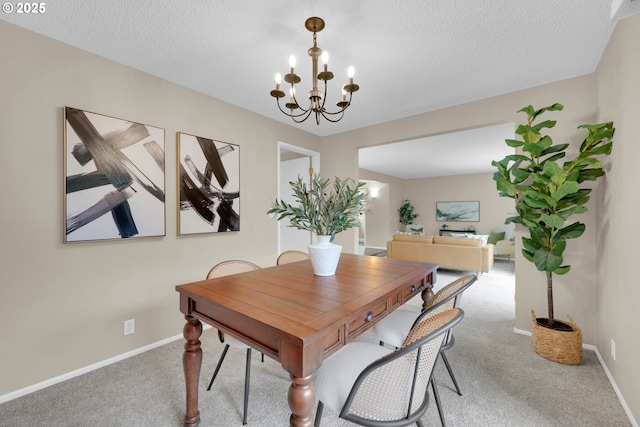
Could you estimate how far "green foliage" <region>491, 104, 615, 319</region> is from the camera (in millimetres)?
2014

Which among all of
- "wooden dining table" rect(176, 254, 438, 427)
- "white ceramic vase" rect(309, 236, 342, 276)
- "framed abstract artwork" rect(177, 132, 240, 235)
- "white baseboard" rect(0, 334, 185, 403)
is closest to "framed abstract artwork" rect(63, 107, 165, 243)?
"framed abstract artwork" rect(177, 132, 240, 235)

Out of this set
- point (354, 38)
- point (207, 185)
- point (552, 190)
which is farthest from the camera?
point (207, 185)

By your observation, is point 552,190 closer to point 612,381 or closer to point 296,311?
point 612,381

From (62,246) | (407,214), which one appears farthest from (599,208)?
(407,214)

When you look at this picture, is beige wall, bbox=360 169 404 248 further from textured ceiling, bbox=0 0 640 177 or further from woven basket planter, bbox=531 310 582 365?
woven basket planter, bbox=531 310 582 365

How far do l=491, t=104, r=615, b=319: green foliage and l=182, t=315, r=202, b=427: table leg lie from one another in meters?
2.50

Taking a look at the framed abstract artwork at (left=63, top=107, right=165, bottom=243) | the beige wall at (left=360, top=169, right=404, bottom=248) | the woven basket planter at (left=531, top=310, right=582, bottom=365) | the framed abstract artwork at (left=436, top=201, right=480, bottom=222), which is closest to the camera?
the framed abstract artwork at (left=63, top=107, right=165, bottom=243)

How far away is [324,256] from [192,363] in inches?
35.8

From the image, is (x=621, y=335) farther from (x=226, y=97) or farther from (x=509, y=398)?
(x=226, y=97)

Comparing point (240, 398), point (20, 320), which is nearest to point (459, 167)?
point (240, 398)

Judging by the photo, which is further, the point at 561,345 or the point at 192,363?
the point at 561,345

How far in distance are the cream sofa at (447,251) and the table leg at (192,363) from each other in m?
4.65

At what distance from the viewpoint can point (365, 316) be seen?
4.00ft

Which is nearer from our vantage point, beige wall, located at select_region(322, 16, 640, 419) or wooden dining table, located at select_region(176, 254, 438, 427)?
wooden dining table, located at select_region(176, 254, 438, 427)
